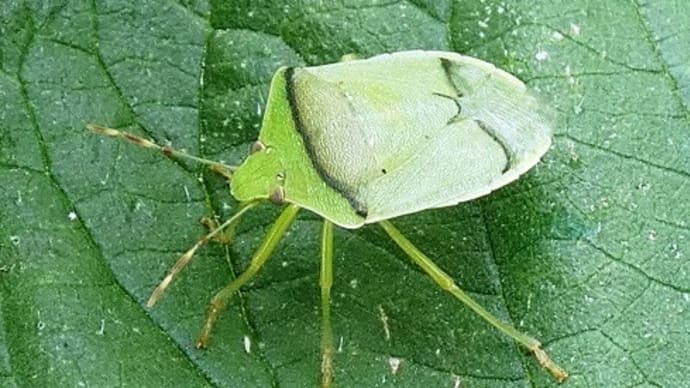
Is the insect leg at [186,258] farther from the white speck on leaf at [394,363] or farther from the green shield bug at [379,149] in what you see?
the white speck on leaf at [394,363]

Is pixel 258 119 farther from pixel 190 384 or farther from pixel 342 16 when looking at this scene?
pixel 190 384

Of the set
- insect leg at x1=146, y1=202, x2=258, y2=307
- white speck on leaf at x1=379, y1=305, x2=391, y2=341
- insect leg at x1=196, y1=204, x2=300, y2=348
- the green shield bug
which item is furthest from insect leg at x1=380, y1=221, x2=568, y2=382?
insect leg at x1=146, y1=202, x2=258, y2=307

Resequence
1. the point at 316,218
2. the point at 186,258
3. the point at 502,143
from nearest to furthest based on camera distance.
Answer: the point at 186,258 < the point at 502,143 < the point at 316,218

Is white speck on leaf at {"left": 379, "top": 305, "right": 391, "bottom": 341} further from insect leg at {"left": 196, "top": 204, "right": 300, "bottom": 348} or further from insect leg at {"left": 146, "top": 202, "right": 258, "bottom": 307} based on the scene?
insect leg at {"left": 146, "top": 202, "right": 258, "bottom": 307}

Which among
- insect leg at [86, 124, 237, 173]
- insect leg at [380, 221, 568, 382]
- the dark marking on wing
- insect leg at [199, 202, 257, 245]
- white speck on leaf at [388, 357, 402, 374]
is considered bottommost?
white speck on leaf at [388, 357, 402, 374]

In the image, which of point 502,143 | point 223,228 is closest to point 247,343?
point 223,228

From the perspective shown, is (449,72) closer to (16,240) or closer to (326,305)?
(326,305)

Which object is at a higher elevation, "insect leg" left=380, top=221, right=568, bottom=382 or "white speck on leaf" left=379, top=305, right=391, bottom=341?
"insect leg" left=380, top=221, right=568, bottom=382

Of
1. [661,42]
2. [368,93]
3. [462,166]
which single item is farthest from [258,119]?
[661,42]
